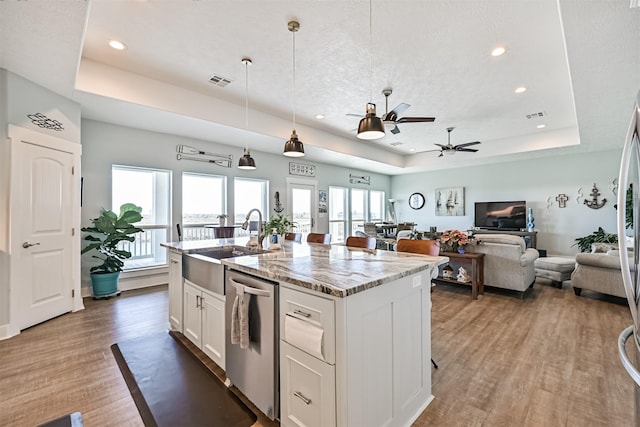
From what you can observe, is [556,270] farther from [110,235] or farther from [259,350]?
[110,235]

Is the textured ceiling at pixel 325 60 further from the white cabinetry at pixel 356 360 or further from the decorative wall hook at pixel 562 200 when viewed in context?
the white cabinetry at pixel 356 360

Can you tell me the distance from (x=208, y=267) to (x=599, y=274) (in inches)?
202

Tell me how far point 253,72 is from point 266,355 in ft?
10.7

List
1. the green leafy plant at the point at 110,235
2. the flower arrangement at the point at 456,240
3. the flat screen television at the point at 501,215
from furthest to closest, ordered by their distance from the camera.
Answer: the flat screen television at the point at 501,215, the flower arrangement at the point at 456,240, the green leafy plant at the point at 110,235

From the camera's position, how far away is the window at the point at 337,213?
8.28 m

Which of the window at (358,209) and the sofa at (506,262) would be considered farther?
the window at (358,209)

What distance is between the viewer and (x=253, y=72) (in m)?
3.53

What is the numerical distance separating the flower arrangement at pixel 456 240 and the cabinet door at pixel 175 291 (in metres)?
3.91

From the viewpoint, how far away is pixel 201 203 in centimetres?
559

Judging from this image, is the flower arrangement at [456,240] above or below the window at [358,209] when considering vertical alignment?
below

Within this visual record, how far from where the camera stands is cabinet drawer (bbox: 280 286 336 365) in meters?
1.34

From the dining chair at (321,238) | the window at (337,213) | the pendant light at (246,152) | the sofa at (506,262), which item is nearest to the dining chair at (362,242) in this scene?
the dining chair at (321,238)

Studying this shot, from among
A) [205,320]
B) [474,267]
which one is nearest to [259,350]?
[205,320]

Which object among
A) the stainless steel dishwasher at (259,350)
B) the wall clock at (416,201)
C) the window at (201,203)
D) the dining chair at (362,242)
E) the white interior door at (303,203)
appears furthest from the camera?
the wall clock at (416,201)
